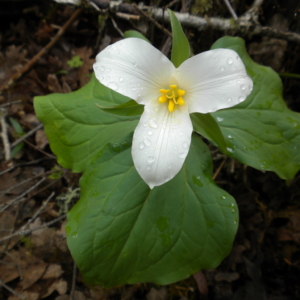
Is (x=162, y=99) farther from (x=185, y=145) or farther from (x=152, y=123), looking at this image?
(x=185, y=145)

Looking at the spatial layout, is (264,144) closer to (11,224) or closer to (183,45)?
(183,45)

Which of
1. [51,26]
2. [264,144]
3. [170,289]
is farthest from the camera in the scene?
[51,26]

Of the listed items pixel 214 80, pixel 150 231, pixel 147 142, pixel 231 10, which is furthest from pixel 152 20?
pixel 150 231

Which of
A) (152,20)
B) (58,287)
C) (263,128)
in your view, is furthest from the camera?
(152,20)

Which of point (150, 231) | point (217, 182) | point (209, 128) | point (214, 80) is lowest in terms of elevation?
point (217, 182)

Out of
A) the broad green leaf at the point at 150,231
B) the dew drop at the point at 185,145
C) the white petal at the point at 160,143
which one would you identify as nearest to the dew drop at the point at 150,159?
the white petal at the point at 160,143

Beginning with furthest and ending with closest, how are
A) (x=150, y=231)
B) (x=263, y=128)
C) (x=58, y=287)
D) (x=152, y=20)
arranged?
(x=152, y=20) < (x=58, y=287) < (x=263, y=128) < (x=150, y=231)

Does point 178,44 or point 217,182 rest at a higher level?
point 178,44

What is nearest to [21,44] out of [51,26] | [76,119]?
[51,26]
